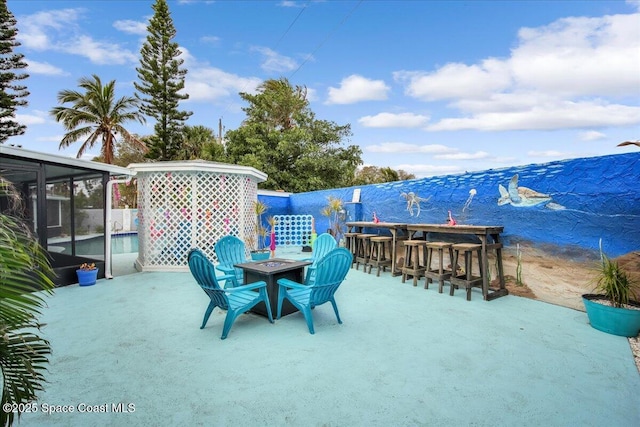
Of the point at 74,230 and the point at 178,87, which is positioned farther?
the point at 178,87

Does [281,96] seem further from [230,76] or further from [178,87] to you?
[178,87]

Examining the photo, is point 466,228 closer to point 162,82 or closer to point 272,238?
point 272,238

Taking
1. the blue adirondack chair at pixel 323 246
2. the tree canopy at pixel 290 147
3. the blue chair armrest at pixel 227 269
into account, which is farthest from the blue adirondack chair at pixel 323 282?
the tree canopy at pixel 290 147

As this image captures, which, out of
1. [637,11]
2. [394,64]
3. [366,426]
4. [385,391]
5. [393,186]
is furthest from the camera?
[394,64]

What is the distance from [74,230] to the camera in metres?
7.27

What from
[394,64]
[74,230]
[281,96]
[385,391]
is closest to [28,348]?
[385,391]

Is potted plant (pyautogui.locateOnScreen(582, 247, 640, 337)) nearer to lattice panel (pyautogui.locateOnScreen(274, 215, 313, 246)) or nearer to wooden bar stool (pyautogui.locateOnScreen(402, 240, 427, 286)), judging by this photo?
wooden bar stool (pyautogui.locateOnScreen(402, 240, 427, 286))

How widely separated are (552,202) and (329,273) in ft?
10.4

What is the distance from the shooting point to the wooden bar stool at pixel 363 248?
21.2ft

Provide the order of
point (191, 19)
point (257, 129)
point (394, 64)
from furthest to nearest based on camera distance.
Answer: point (257, 129), point (191, 19), point (394, 64)

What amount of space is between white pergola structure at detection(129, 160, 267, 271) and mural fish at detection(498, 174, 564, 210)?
5.25 metres

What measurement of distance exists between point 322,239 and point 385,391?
2.81 meters

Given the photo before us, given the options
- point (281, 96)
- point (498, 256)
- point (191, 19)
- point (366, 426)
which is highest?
point (191, 19)

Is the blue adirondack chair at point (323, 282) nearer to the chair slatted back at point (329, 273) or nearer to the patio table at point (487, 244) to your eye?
the chair slatted back at point (329, 273)
